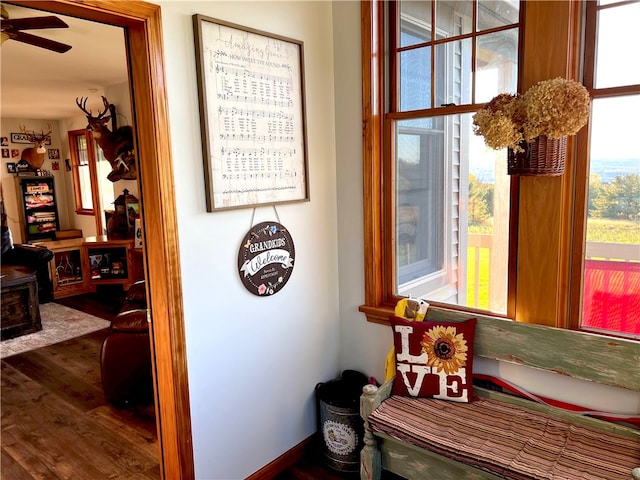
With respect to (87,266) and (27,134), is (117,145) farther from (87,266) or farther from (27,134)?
(27,134)

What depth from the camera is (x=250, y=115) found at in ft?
6.97

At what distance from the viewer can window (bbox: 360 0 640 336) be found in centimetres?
188

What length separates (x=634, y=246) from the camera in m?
1.88

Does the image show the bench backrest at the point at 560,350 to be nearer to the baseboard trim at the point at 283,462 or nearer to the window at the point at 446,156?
the window at the point at 446,156

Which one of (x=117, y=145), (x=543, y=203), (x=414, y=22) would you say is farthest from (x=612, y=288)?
(x=117, y=145)

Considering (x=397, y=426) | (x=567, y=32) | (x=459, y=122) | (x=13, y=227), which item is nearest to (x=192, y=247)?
(x=397, y=426)

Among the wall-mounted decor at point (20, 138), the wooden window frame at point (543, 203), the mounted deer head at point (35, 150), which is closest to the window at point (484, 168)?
the wooden window frame at point (543, 203)

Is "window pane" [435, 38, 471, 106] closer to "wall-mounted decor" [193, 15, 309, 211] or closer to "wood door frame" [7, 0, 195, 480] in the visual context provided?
"wall-mounted decor" [193, 15, 309, 211]

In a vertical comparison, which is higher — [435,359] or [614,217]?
[614,217]

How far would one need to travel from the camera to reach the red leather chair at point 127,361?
3.05m

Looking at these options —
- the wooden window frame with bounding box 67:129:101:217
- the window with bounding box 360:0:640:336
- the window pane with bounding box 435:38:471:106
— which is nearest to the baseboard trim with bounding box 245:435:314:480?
the window with bounding box 360:0:640:336

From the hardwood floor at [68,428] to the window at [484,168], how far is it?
1598mm

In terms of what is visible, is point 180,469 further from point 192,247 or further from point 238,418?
point 192,247

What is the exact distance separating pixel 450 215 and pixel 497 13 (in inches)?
37.6
